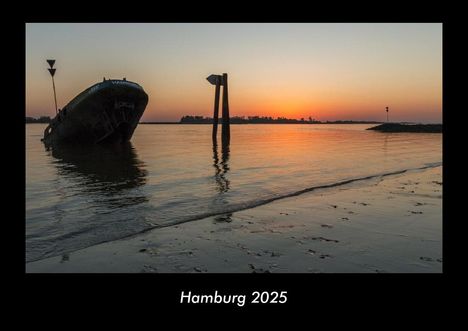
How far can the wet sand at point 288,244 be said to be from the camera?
178 inches

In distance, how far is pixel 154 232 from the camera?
6238 millimetres

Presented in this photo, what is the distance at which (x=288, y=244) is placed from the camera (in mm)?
5340

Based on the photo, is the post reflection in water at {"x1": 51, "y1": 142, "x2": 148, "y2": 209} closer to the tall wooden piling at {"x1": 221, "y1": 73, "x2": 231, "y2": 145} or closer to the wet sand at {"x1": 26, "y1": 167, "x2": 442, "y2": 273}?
the wet sand at {"x1": 26, "y1": 167, "x2": 442, "y2": 273}

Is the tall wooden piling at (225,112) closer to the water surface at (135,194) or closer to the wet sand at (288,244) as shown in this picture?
the water surface at (135,194)

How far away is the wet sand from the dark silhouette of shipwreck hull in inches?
888

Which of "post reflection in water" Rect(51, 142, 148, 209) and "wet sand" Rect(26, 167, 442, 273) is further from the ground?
"post reflection in water" Rect(51, 142, 148, 209)

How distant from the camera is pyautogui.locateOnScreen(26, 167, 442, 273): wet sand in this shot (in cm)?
451

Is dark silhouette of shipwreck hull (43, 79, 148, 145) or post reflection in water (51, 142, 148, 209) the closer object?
post reflection in water (51, 142, 148, 209)

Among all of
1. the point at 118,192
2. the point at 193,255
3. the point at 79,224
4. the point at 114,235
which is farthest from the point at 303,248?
the point at 118,192

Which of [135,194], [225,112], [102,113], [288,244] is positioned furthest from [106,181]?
[225,112]

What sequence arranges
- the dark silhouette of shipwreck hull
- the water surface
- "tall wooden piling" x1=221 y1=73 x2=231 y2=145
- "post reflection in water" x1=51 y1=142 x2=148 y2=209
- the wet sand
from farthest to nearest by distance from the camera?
"tall wooden piling" x1=221 y1=73 x2=231 y2=145 < the dark silhouette of shipwreck hull < "post reflection in water" x1=51 y1=142 x2=148 y2=209 < the water surface < the wet sand

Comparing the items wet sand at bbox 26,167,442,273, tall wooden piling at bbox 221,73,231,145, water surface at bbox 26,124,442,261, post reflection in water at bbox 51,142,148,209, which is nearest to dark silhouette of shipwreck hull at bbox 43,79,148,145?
tall wooden piling at bbox 221,73,231,145

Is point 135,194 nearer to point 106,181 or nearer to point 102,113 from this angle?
point 106,181

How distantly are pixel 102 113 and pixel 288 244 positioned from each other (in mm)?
25555
